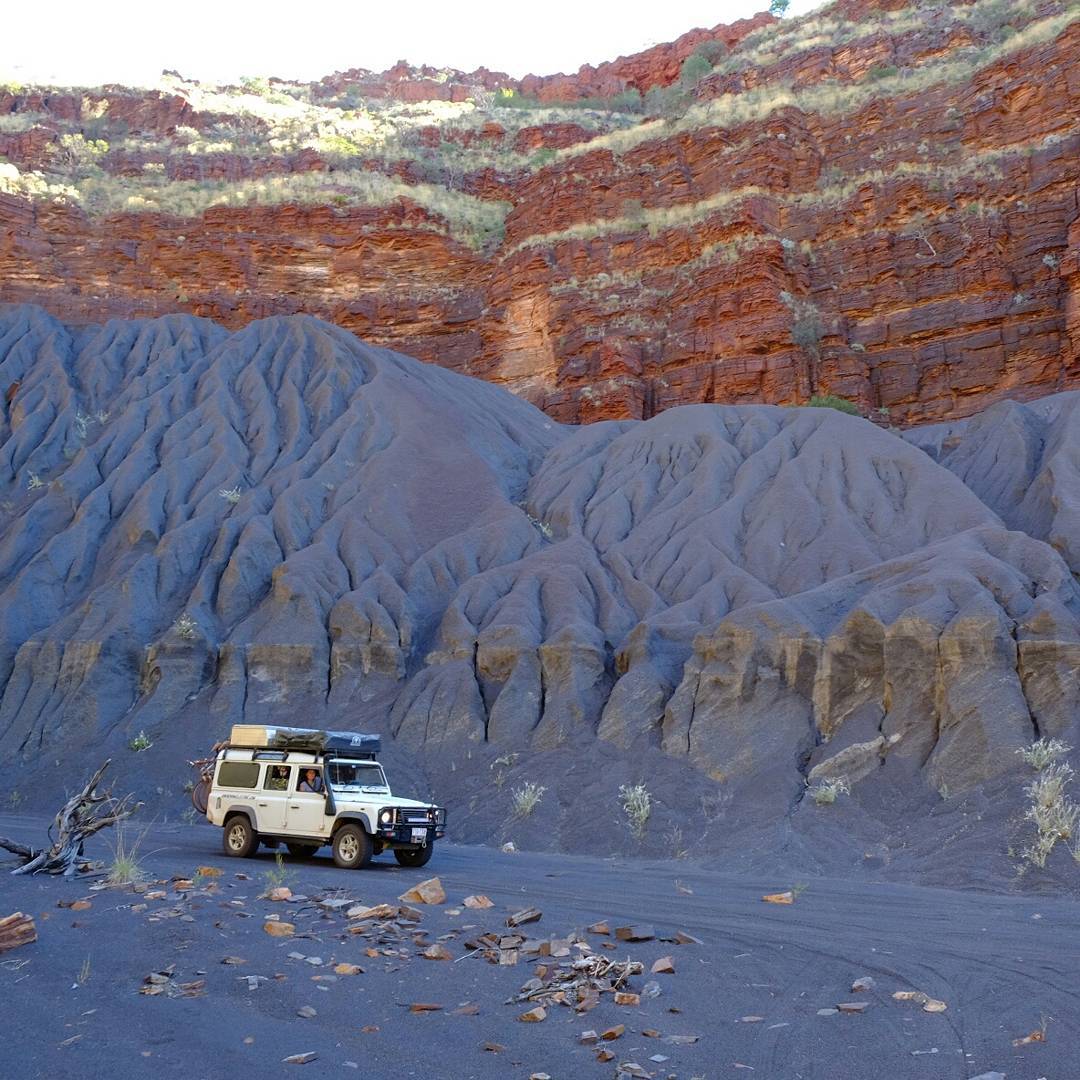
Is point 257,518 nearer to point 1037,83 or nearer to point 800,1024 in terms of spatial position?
point 800,1024

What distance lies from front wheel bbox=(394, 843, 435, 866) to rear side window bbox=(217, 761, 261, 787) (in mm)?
2999

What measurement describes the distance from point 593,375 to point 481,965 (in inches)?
1844

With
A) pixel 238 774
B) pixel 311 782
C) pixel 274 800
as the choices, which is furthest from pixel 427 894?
pixel 238 774

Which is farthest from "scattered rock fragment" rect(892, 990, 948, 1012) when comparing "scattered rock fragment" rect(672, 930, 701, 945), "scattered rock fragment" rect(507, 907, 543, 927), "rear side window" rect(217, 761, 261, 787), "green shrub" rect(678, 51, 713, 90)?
"green shrub" rect(678, 51, 713, 90)

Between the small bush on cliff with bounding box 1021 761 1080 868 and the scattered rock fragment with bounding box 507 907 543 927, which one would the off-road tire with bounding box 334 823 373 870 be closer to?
the scattered rock fragment with bounding box 507 907 543 927

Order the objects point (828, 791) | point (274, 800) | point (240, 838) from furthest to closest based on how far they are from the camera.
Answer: point (828, 791), point (240, 838), point (274, 800)

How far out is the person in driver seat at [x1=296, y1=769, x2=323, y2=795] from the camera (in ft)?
60.1

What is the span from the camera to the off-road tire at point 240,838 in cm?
1881

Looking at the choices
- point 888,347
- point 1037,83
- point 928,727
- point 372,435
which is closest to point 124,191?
point 372,435

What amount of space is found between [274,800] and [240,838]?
3.28 ft

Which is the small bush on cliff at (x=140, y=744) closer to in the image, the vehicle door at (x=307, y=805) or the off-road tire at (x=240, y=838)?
the off-road tire at (x=240, y=838)

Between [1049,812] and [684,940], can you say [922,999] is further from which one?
[1049,812]

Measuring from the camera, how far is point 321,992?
876 cm

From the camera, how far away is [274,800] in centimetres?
1870
